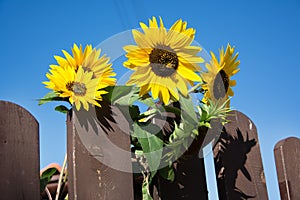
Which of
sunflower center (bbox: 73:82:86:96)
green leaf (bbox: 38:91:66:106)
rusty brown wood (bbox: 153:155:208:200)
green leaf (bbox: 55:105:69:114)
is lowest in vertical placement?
rusty brown wood (bbox: 153:155:208:200)

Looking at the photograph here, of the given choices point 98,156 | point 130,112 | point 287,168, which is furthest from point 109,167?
point 287,168

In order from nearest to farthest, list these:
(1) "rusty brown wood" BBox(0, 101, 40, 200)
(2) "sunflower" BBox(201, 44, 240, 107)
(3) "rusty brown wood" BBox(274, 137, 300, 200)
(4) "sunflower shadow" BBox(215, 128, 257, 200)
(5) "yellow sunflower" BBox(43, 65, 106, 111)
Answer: (1) "rusty brown wood" BBox(0, 101, 40, 200), (5) "yellow sunflower" BBox(43, 65, 106, 111), (2) "sunflower" BBox(201, 44, 240, 107), (4) "sunflower shadow" BBox(215, 128, 257, 200), (3) "rusty brown wood" BBox(274, 137, 300, 200)

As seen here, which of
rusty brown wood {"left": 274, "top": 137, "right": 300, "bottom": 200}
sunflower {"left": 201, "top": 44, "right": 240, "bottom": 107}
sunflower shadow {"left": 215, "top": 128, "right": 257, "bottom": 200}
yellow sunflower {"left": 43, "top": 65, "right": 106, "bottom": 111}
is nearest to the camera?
yellow sunflower {"left": 43, "top": 65, "right": 106, "bottom": 111}

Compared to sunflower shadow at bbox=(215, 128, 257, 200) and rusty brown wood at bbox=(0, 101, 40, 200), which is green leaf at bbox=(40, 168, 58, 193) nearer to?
rusty brown wood at bbox=(0, 101, 40, 200)

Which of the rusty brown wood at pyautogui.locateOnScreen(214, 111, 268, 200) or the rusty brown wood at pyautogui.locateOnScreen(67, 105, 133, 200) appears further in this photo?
the rusty brown wood at pyautogui.locateOnScreen(214, 111, 268, 200)

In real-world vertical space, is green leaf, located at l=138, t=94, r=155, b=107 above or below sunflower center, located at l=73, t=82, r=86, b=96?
below

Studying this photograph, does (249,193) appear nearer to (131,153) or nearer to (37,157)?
(131,153)


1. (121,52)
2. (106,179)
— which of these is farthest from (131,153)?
(121,52)

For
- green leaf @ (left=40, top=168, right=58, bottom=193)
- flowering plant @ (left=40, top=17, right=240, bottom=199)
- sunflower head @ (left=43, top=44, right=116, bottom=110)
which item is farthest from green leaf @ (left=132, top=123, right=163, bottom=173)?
green leaf @ (left=40, top=168, right=58, bottom=193)

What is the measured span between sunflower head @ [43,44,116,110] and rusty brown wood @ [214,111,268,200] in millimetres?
432

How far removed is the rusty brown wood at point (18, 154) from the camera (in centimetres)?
104

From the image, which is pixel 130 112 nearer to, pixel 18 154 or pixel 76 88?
pixel 76 88

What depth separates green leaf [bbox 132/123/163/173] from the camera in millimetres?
1192

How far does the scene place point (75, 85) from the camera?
3.82ft
